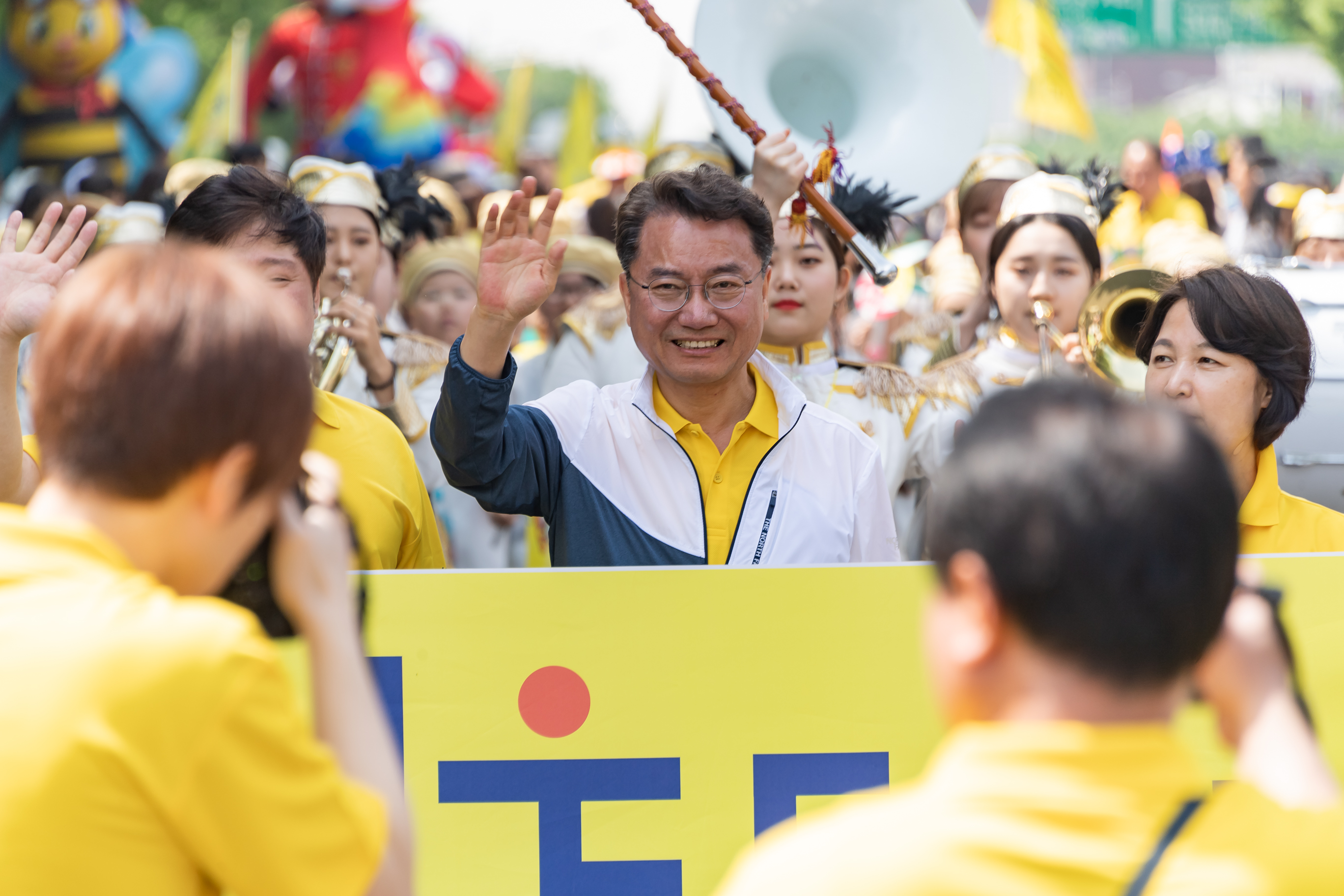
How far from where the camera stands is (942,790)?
123 centimetres

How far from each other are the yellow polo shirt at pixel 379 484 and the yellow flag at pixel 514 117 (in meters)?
15.8

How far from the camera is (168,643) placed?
4.26ft

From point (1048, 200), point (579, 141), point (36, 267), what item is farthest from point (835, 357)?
point (579, 141)

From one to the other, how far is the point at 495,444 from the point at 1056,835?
1747 mm

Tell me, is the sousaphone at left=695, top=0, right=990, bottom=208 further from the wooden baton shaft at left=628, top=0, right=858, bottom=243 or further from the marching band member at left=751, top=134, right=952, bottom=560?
the wooden baton shaft at left=628, top=0, right=858, bottom=243

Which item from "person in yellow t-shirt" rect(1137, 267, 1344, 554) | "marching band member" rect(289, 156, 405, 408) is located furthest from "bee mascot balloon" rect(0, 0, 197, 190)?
"person in yellow t-shirt" rect(1137, 267, 1344, 554)

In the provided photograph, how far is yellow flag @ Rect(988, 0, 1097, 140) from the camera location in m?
11.8

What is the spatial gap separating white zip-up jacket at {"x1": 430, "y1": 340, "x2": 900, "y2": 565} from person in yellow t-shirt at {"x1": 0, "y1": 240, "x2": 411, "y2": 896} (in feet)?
4.61

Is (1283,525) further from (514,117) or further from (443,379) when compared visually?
(514,117)

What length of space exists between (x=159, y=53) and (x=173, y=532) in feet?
63.9

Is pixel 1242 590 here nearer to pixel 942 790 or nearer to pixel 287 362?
pixel 942 790

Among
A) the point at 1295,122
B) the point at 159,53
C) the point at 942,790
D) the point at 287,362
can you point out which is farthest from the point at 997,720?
the point at 1295,122

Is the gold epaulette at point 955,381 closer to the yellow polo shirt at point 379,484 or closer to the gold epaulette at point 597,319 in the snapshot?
the gold epaulette at point 597,319

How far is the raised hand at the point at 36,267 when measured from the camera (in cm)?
263
